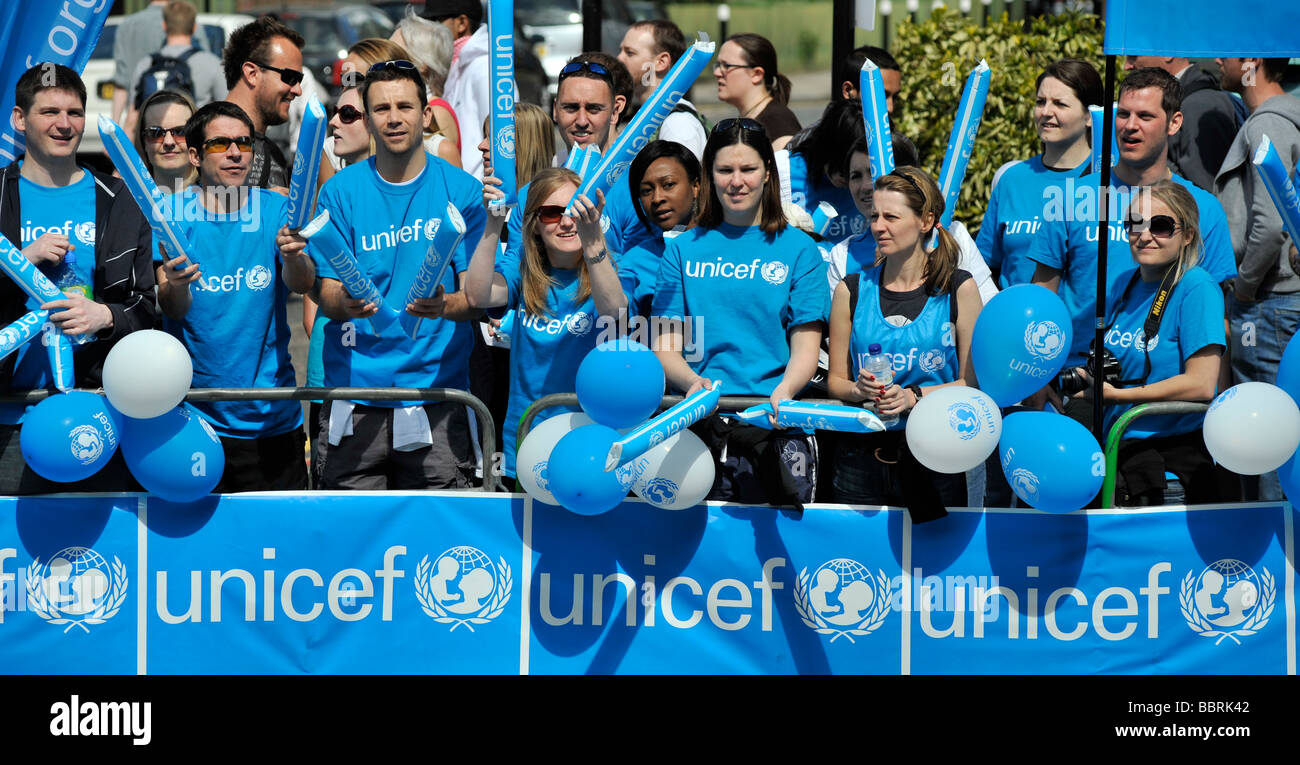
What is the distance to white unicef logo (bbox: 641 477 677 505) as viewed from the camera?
4.91 metres

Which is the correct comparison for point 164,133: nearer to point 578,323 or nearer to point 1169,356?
point 578,323

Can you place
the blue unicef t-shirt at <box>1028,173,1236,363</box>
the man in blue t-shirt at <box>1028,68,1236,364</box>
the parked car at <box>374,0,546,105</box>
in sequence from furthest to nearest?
the parked car at <box>374,0,546,105</box> < the man in blue t-shirt at <box>1028,68,1236,364</box> < the blue unicef t-shirt at <box>1028,173,1236,363</box>

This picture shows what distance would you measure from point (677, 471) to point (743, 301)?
670 millimetres

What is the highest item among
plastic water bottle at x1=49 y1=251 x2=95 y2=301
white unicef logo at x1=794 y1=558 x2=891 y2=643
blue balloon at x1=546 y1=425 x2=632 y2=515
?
plastic water bottle at x1=49 y1=251 x2=95 y2=301

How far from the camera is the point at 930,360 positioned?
16.6 ft

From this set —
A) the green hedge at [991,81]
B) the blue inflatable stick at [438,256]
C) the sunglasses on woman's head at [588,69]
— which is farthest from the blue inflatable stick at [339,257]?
the green hedge at [991,81]

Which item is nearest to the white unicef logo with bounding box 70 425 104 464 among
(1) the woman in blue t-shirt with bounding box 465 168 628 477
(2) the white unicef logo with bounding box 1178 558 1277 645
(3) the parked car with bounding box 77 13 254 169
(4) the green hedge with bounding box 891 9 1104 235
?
(1) the woman in blue t-shirt with bounding box 465 168 628 477

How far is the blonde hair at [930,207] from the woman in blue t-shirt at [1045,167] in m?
1.01

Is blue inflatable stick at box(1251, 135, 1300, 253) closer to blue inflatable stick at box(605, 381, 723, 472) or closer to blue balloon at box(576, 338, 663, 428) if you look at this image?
blue inflatable stick at box(605, 381, 723, 472)

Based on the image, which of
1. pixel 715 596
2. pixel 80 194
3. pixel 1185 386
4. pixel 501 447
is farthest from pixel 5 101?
pixel 1185 386

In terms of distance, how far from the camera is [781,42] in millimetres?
28172

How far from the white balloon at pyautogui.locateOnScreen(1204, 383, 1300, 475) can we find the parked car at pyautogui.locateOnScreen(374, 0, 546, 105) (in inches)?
205

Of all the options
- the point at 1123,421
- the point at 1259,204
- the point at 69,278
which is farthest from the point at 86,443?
the point at 1259,204
